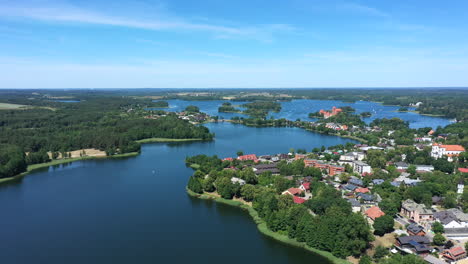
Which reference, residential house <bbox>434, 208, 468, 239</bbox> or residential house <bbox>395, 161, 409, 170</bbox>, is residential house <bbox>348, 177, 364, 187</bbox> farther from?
residential house <bbox>395, 161, 409, 170</bbox>

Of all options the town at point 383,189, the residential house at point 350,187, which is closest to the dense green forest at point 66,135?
the town at point 383,189

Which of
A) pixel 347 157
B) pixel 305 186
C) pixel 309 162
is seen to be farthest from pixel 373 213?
pixel 347 157

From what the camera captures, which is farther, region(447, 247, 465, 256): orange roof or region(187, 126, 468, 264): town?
region(187, 126, 468, 264): town

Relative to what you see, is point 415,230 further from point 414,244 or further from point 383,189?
point 383,189

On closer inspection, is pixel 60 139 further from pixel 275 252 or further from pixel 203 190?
pixel 275 252

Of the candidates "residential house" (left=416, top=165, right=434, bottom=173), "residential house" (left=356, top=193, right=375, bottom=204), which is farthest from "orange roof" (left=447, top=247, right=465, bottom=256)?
"residential house" (left=416, top=165, right=434, bottom=173)

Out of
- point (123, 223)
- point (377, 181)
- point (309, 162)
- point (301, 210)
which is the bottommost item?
point (123, 223)
